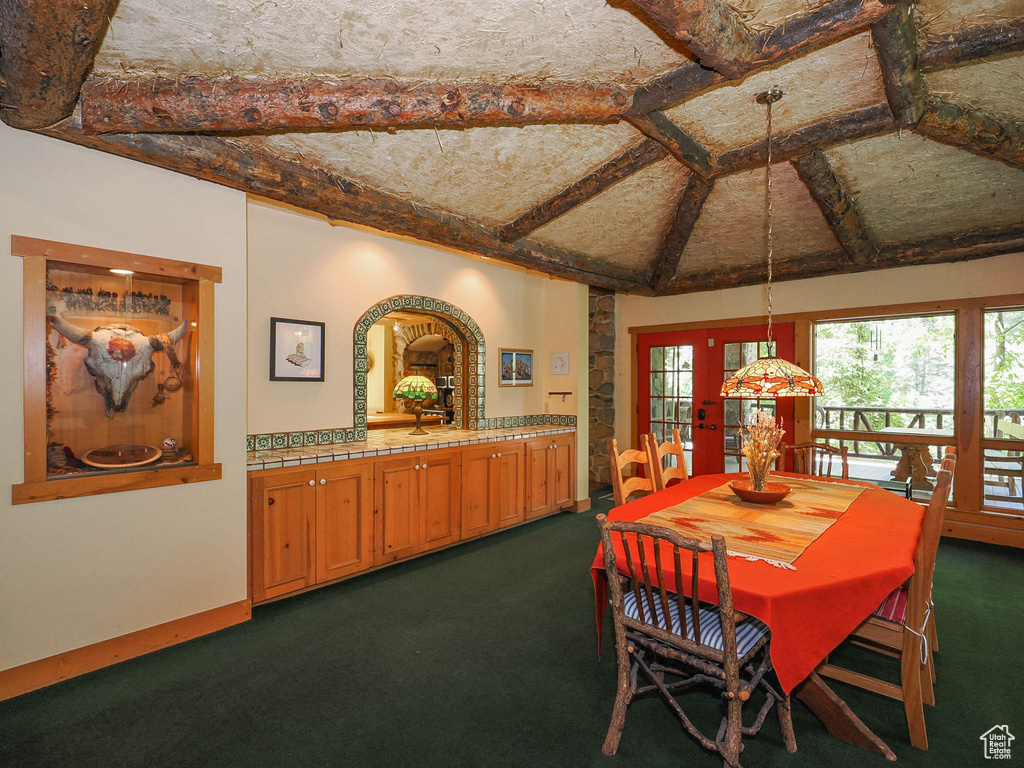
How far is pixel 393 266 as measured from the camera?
407 cm

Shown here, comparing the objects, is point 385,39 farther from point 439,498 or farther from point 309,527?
point 439,498

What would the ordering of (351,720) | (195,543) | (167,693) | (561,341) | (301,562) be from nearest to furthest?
(351,720) → (167,693) → (195,543) → (301,562) → (561,341)

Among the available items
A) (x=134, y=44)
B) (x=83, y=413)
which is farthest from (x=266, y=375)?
(x=134, y=44)

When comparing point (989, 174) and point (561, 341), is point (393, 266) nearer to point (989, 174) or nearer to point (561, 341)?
point (561, 341)

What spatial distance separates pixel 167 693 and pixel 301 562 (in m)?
0.96

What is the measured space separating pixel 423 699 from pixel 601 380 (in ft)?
15.8

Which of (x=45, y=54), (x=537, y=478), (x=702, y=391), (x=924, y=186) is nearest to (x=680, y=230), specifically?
(x=924, y=186)

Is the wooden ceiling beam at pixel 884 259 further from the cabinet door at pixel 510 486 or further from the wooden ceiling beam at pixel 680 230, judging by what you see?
the cabinet door at pixel 510 486

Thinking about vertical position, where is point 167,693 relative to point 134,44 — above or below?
below

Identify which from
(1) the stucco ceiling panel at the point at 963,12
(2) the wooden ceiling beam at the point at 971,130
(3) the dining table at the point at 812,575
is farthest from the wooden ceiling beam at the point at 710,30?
(3) the dining table at the point at 812,575

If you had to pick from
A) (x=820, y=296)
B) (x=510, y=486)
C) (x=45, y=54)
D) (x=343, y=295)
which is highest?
(x=45, y=54)

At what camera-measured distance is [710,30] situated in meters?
1.67

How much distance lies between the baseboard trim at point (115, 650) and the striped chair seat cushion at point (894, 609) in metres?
3.16

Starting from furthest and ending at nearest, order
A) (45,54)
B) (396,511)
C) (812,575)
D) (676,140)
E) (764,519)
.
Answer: (396,511), (676,140), (764,519), (812,575), (45,54)
